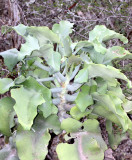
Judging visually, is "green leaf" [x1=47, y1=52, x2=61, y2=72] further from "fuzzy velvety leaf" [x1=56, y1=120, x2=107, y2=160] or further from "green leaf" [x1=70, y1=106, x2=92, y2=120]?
"fuzzy velvety leaf" [x1=56, y1=120, x2=107, y2=160]

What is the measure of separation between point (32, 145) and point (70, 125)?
0.21 metres

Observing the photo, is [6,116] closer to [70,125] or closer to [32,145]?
[32,145]

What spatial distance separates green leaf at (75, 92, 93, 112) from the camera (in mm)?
1028

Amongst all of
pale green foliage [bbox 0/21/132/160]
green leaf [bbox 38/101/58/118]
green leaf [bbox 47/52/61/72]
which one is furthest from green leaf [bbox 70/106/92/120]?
green leaf [bbox 47/52/61/72]

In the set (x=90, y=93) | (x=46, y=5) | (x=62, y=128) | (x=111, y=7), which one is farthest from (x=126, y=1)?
(x=62, y=128)

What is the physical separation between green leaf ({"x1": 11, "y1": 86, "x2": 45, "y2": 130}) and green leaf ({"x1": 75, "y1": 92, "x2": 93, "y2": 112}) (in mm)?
183

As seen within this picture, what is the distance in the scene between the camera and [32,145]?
3.28 ft

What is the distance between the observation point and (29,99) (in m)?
0.98

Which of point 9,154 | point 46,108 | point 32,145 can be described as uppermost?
point 46,108

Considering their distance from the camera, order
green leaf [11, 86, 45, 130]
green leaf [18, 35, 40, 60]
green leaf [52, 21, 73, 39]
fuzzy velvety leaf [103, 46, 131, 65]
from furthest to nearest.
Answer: green leaf [52, 21, 73, 39] < fuzzy velvety leaf [103, 46, 131, 65] < green leaf [18, 35, 40, 60] < green leaf [11, 86, 45, 130]

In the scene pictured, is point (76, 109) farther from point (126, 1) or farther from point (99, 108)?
→ point (126, 1)

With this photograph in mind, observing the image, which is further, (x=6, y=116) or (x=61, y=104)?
(x=61, y=104)

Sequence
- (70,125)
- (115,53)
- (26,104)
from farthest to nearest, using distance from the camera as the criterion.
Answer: (115,53) < (70,125) < (26,104)

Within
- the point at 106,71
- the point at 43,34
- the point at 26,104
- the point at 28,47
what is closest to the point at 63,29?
the point at 43,34
